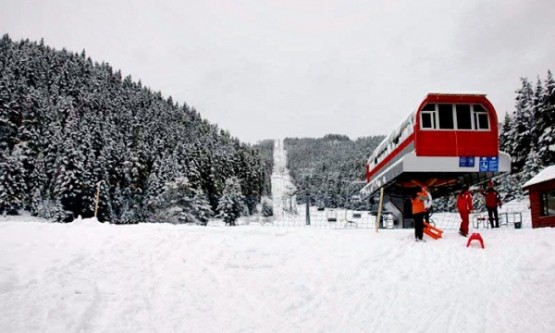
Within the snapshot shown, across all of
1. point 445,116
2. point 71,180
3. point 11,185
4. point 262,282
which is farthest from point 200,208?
point 262,282

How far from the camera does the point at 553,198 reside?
779 inches

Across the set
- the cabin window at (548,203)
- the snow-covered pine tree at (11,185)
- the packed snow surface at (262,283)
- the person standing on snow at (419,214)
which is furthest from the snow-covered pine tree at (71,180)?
the cabin window at (548,203)

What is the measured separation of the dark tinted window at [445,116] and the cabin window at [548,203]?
736 cm

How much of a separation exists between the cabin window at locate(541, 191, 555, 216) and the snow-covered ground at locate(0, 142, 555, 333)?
32.3 ft

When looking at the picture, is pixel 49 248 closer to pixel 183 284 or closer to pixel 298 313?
pixel 183 284

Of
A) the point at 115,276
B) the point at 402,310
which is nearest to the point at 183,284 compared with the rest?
the point at 115,276

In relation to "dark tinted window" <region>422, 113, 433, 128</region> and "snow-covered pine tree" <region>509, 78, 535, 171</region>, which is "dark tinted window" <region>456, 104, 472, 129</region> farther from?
"snow-covered pine tree" <region>509, 78, 535, 171</region>

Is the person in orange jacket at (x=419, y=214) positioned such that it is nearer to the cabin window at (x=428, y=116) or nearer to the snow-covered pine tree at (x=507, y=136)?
the cabin window at (x=428, y=116)

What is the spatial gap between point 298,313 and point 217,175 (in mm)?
60878

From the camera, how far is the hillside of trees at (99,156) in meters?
45.1

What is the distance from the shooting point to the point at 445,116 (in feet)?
55.0

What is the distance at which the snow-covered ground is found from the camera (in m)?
6.59

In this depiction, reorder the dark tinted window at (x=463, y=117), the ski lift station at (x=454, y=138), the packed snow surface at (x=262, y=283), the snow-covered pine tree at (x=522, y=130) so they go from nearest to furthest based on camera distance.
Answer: the packed snow surface at (x=262, y=283), the ski lift station at (x=454, y=138), the dark tinted window at (x=463, y=117), the snow-covered pine tree at (x=522, y=130)

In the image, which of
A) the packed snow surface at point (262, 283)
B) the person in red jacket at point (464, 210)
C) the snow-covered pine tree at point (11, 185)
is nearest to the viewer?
the packed snow surface at point (262, 283)
